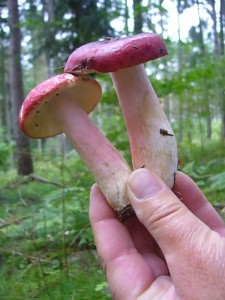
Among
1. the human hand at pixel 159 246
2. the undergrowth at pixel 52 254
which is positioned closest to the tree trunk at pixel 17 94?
the undergrowth at pixel 52 254

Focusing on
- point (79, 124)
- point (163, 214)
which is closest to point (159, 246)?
point (163, 214)

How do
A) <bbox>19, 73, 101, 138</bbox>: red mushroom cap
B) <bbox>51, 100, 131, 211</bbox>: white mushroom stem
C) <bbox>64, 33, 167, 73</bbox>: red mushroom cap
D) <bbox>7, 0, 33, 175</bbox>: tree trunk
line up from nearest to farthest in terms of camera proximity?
<bbox>64, 33, 167, 73</bbox>: red mushroom cap
<bbox>19, 73, 101, 138</bbox>: red mushroom cap
<bbox>51, 100, 131, 211</bbox>: white mushroom stem
<bbox>7, 0, 33, 175</bbox>: tree trunk

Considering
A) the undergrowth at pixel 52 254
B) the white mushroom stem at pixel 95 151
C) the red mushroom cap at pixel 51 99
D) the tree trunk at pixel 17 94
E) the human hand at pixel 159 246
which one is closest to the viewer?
the human hand at pixel 159 246

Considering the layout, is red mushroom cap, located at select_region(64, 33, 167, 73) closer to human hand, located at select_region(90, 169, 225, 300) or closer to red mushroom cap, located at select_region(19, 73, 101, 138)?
red mushroom cap, located at select_region(19, 73, 101, 138)

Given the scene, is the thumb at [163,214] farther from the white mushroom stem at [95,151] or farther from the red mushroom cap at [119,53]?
the red mushroom cap at [119,53]

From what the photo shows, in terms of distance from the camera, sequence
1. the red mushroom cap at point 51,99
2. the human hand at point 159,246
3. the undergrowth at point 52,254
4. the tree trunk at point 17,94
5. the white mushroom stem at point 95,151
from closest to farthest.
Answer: the human hand at point 159,246, the red mushroom cap at point 51,99, the white mushroom stem at point 95,151, the undergrowth at point 52,254, the tree trunk at point 17,94

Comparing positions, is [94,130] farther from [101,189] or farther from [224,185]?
[224,185]

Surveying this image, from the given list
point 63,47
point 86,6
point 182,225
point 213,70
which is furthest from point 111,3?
point 182,225

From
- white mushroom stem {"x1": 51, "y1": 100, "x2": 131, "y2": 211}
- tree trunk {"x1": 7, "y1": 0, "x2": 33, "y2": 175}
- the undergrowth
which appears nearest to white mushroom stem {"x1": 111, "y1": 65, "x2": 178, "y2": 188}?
white mushroom stem {"x1": 51, "y1": 100, "x2": 131, "y2": 211}
